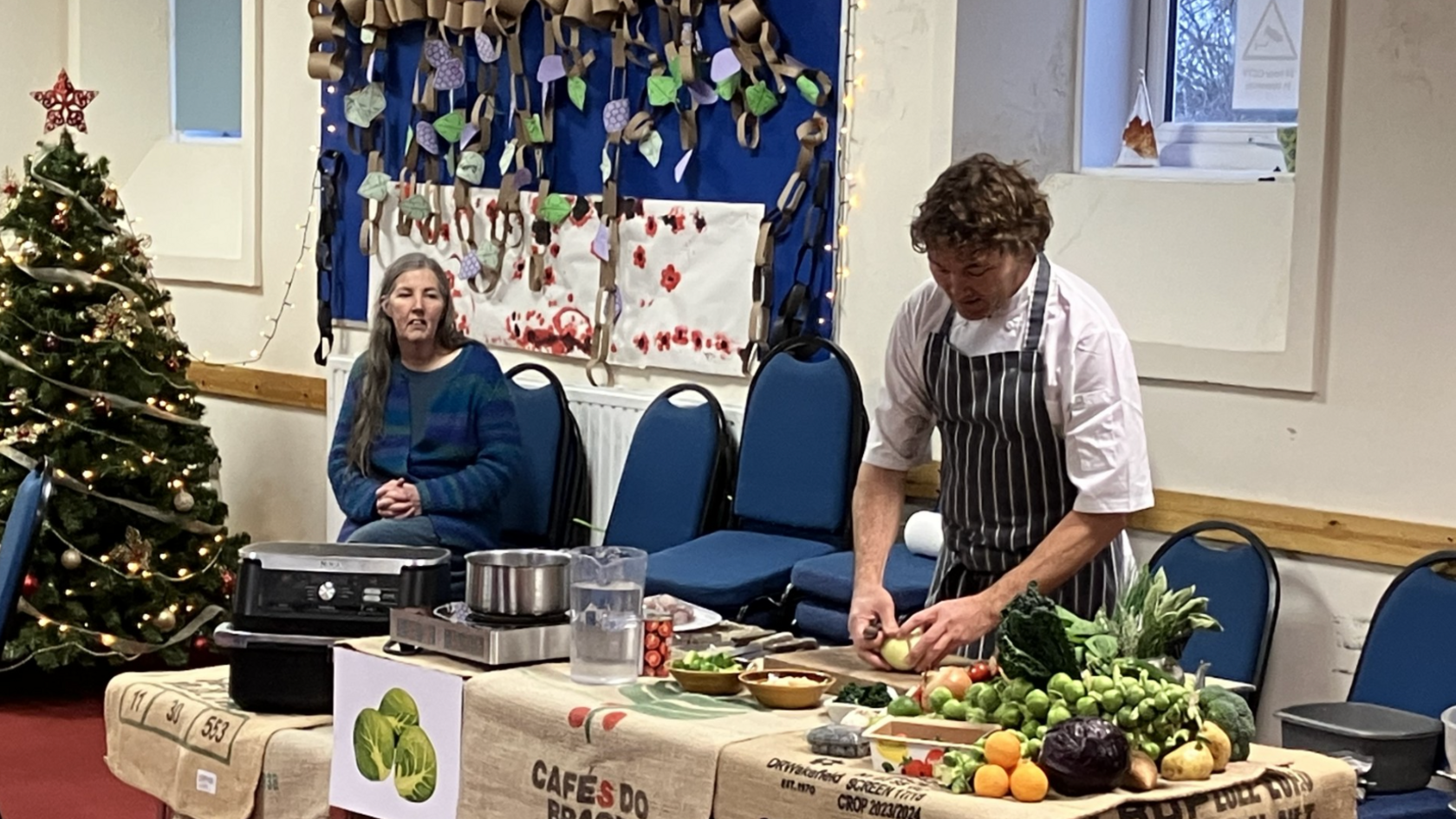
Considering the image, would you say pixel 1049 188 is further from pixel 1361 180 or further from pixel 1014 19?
pixel 1361 180

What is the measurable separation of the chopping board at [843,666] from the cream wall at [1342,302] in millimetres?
1455

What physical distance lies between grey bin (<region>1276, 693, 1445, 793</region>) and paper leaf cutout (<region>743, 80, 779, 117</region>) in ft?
7.78

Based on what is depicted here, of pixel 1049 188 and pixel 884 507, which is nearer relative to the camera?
pixel 884 507

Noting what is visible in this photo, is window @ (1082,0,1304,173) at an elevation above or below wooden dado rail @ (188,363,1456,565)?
above

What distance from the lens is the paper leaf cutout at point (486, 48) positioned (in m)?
6.20

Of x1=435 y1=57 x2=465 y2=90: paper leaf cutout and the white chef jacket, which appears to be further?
x1=435 y1=57 x2=465 y2=90: paper leaf cutout

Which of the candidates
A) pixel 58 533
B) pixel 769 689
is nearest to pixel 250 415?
pixel 58 533

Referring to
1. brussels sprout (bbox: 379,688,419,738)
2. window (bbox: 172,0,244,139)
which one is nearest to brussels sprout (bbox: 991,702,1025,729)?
brussels sprout (bbox: 379,688,419,738)

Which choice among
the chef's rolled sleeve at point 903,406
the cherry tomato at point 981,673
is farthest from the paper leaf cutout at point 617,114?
the cherry tomato at point 981,673

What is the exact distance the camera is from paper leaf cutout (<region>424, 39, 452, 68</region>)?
20.8 ft

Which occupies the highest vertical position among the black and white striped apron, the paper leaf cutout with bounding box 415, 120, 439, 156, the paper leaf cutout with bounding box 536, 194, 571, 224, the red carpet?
the paper leaf cutout with bounding box 415, 120, 439, 156

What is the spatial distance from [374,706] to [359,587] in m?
0.29

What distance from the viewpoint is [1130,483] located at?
10.5ft

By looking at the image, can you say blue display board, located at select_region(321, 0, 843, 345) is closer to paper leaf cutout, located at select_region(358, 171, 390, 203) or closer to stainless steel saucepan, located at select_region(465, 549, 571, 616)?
paper leaf cutout, located at select_region(358, 171, 390, 203)
